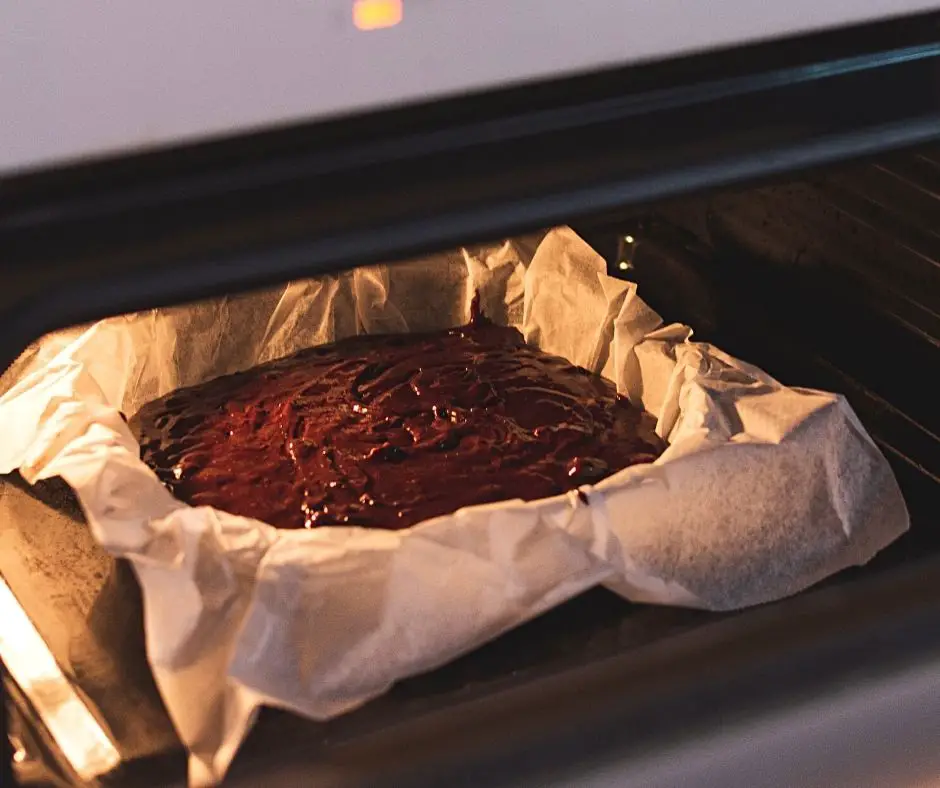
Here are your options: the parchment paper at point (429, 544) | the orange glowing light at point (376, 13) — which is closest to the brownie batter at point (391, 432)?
the parchment paper at point (429, 544)

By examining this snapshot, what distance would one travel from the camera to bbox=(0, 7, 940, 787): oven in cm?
49

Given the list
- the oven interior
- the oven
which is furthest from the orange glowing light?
the oven interior

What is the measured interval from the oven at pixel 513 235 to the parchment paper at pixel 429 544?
0.07 ft

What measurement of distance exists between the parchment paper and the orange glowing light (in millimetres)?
276

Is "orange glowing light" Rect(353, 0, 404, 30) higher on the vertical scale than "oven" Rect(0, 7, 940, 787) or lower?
higher

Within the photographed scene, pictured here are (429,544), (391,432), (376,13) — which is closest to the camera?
(376,13)

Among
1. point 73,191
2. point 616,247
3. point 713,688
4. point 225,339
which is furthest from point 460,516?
point 616,247

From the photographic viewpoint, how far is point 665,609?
0.71 meters

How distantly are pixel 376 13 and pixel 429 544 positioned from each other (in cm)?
29

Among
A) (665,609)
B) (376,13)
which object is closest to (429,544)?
(665,609)

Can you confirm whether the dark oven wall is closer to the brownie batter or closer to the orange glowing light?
the brownie batter

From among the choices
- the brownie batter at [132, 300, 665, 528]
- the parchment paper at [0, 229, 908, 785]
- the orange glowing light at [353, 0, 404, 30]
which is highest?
the orange glowing light at [353, 0, 404, 30]

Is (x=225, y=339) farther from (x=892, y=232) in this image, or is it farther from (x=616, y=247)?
(x=892, y=232)

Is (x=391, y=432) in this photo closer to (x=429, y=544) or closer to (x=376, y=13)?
(x=429, y=544)
